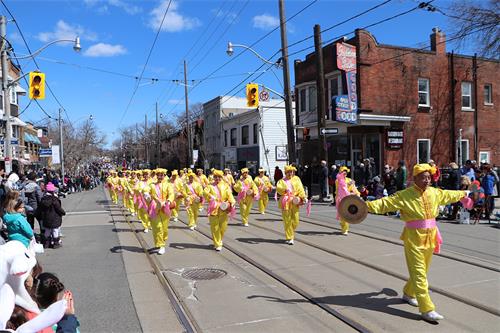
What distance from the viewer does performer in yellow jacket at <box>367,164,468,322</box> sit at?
504 cm

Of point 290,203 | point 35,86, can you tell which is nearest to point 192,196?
point 290,203

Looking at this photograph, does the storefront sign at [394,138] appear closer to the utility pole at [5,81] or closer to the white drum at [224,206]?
the white drum at [224,206]

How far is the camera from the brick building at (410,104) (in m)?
22.6

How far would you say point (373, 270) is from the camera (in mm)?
7230

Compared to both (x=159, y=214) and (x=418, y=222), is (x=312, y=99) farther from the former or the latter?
(x=418, y=222)

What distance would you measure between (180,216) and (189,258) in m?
7.57

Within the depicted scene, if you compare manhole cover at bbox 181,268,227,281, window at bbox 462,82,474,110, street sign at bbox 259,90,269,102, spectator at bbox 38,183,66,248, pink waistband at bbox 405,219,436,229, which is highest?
street sign at bbox 259,90,269,102

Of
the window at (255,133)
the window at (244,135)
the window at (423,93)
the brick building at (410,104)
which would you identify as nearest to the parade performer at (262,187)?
the brick building at (410,104)

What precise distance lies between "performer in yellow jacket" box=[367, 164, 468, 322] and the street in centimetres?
44

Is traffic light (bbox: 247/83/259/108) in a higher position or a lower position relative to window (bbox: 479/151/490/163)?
higher

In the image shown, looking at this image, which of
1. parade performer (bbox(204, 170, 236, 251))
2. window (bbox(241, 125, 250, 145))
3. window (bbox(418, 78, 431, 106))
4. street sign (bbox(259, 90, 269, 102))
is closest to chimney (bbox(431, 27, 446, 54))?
window (bbox(418, 78, 431, 106))

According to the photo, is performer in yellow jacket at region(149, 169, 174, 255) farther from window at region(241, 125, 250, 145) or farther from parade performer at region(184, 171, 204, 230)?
window at region(241, 125, 250, 145)

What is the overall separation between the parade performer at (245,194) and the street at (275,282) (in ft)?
5.73

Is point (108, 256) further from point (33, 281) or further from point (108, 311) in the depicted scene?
point (33, 281)
